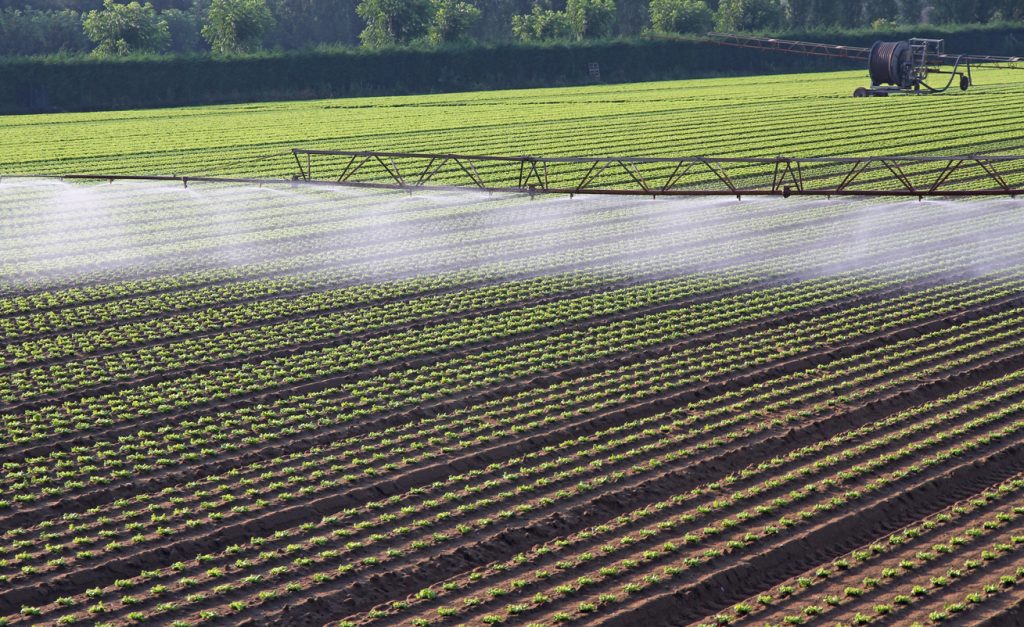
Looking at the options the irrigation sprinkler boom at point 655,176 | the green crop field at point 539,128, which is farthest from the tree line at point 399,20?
the irrigation sprinkler boom at point 655,176

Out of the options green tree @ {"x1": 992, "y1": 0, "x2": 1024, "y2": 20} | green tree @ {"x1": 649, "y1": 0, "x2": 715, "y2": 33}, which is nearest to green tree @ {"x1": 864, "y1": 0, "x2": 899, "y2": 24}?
green tree @ {"x1": 992, "y1": 0, "x2": 1024, "y2": 20}

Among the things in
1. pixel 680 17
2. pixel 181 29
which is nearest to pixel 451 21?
pixel 680 17

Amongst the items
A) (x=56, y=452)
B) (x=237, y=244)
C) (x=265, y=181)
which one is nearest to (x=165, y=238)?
(x=237, y=244)

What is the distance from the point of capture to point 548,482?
13.5 metres

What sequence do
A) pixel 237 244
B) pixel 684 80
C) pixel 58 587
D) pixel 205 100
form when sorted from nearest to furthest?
pixel 58 587 → pixel 237 244 → pixel 205 100 → pixel 684 80

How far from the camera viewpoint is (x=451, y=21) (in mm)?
98188

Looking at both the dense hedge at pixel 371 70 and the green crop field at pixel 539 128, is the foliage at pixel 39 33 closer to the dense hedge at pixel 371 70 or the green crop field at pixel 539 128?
the dense hedge at pixel 371 70

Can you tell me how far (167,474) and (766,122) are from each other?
144 feet

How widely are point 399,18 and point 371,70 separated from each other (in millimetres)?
18099

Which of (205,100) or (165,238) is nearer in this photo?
(165,238)

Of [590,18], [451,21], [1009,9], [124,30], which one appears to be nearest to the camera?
[124,30]

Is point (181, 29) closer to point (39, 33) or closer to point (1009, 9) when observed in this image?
point (39, 33)

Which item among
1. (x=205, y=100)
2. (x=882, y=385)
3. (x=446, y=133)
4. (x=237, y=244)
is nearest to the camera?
(x=882, y=385)

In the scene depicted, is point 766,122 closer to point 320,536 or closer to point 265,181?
point 265,181
